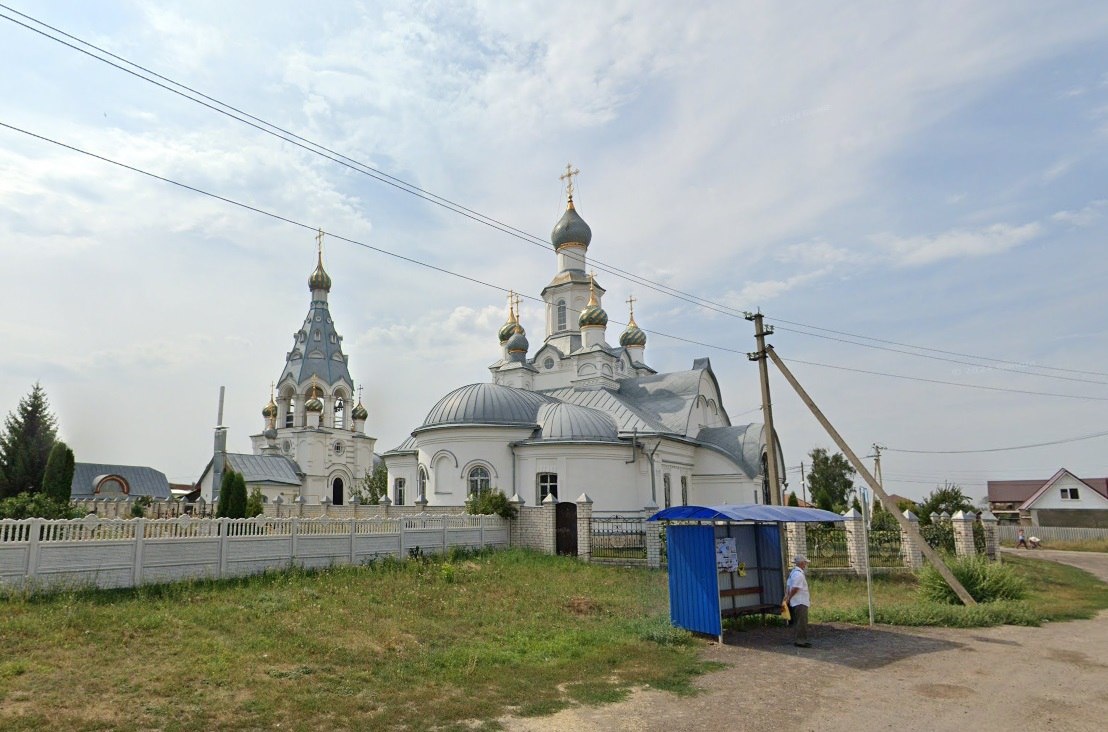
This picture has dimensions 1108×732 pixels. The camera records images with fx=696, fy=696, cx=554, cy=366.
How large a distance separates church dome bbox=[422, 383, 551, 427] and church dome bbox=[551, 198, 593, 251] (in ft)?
41.1

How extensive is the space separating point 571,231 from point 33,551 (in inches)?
1146

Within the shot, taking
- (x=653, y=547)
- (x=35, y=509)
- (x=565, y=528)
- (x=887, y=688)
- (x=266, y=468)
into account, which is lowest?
(x=887, y=688)

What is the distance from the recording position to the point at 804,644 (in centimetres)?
1006

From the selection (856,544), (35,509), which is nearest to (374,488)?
(35,509)

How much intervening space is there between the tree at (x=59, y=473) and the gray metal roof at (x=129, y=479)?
2322cm

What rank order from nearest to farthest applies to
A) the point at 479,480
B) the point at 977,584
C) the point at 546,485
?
the point at 977,584 → the point at 546,485 → the point at 479,480

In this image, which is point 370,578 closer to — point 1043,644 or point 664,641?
point 664,641

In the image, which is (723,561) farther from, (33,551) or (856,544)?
(33,551)

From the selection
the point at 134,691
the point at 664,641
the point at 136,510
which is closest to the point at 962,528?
the point at 664,641

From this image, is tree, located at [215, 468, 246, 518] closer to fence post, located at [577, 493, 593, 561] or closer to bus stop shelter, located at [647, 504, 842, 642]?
fence post, located at [577, 493, 593, 561]

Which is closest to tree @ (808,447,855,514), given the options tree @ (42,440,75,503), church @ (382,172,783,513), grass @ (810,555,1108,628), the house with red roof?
the house with red roof

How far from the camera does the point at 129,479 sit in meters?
47.0

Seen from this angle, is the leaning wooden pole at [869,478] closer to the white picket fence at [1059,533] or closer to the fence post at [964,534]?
the fence post at [964,534]

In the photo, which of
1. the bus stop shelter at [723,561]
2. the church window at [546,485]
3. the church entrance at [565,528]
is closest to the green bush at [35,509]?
the church entrance at [565,528]
